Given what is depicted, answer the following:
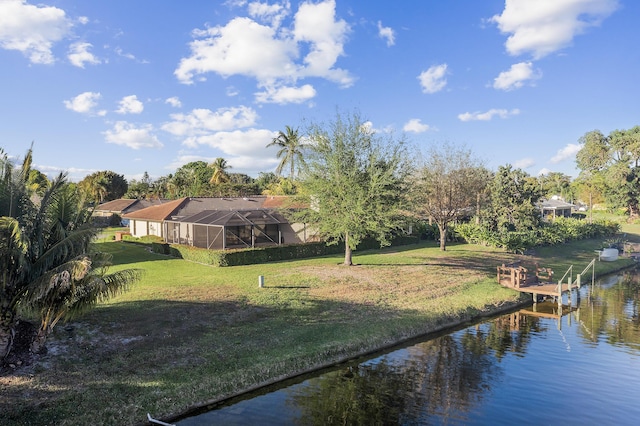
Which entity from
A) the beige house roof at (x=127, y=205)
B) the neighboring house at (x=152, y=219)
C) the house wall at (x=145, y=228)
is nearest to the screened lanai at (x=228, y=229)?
the neighboring house at (x=152, y=219)

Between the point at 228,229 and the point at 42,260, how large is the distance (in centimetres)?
2312

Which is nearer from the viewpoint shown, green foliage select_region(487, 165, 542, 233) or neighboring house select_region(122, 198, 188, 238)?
neighboring house select_region(122, 198, 188, 238)

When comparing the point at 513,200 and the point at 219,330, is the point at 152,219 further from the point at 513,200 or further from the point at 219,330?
the point at 513,200

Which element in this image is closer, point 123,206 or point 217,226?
point 217,226

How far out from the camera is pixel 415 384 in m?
13.3

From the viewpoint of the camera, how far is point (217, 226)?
1315 inches

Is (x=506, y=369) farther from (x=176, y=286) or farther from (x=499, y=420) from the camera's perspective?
(x=176, y=286)

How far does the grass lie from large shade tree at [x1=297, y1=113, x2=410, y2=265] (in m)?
3.33

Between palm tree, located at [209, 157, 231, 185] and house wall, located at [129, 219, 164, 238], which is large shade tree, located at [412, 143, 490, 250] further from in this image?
palm tree, located at [209, 157, 231, 185]

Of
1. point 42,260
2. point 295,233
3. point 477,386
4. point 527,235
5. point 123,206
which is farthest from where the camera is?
point 123,206

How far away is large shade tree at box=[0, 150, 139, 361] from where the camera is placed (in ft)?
36.9

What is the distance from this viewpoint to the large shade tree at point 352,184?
2639 cm

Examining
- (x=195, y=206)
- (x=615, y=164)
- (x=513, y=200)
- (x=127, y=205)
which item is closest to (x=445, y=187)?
(x=513, y=200)

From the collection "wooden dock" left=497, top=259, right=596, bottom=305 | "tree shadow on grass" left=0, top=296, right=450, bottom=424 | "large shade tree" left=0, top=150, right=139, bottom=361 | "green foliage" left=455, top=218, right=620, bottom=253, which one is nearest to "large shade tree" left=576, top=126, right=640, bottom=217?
"green foliage" left=455, top=218, right=620, bottom=253
